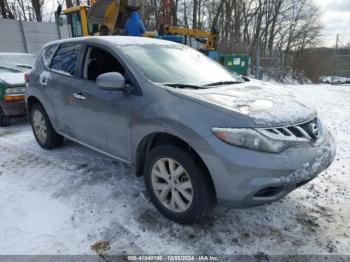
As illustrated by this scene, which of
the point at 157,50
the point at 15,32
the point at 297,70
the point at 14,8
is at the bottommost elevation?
the point at 297,70

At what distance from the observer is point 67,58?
4340 mm

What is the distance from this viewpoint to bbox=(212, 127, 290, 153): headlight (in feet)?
8.14

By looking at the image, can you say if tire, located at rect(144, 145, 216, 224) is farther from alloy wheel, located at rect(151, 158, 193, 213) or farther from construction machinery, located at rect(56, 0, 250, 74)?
construction machinery, located at rect(56, 0, 250, 74)

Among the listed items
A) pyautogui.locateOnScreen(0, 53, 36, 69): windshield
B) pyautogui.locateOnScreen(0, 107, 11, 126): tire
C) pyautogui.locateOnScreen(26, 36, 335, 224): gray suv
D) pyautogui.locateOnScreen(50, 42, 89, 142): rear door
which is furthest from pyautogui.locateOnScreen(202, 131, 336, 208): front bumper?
pyautogui.locateOnScreen(0, 53, 36, 69): windshield

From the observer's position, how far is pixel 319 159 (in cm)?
273

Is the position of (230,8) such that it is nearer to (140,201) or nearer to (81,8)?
(81,8)

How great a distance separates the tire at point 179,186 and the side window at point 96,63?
1.38 m

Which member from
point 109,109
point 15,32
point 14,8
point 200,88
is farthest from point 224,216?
point 14,8

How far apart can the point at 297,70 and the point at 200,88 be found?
30.5 m

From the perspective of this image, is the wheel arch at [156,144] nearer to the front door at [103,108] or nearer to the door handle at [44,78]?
the front door at [103,108]

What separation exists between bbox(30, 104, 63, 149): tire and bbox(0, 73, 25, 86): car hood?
177 centimetres

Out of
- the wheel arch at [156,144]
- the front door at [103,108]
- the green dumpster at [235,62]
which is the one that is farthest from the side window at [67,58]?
the green dumpster at [235,62]

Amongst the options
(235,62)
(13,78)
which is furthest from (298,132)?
(235,62)

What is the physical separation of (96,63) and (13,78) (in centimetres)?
374
